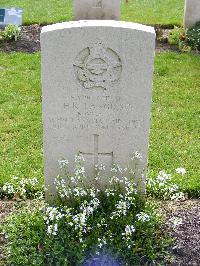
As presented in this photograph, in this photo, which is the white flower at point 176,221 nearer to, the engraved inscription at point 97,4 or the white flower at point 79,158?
the white flower at point 79,158

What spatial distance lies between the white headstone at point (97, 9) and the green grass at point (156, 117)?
1.59m

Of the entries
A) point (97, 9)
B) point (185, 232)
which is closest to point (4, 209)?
point (185, 232)

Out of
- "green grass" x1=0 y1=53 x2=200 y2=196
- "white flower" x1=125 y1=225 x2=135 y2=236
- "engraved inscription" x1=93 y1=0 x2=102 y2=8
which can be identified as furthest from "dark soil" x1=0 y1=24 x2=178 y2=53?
"white flower" x1=125 y1=225 x2=135 y2=236

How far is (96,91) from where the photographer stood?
15.9 ft

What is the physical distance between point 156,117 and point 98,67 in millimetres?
3172

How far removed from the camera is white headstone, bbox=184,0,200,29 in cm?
1060

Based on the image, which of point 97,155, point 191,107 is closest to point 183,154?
point 191,107

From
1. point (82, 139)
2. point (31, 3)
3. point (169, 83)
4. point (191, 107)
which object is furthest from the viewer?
point (31, 3)

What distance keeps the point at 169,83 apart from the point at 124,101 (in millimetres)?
4159

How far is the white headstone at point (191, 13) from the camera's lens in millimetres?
10605

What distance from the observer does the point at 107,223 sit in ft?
16.0

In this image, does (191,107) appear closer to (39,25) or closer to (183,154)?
(183,154)

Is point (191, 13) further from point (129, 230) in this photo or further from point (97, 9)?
point (129, 230)

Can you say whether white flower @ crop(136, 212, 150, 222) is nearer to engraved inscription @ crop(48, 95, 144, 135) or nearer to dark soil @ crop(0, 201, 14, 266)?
engraved inscription @ crop(48, 95, 144, 135)
